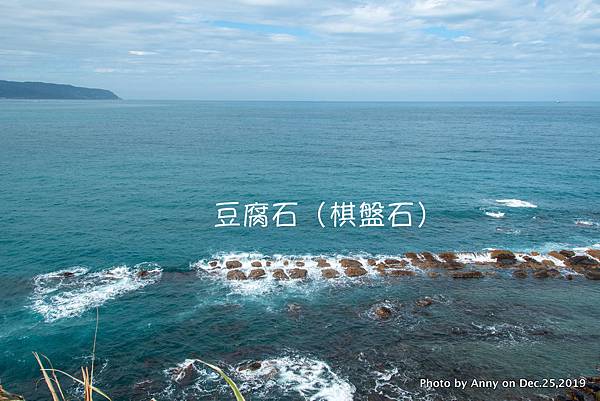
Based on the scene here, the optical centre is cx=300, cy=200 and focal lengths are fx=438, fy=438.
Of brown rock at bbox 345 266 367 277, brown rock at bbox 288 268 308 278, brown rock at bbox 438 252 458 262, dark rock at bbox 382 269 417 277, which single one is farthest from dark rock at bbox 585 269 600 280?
brown rock at bbox 288 268 308 278

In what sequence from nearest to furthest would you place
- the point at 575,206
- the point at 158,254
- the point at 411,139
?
the point at 158,254
the point at 575,206
the point at 411,139

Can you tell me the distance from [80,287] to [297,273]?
26.8 meters

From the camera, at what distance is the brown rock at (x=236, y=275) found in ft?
187

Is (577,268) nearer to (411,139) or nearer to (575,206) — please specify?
(575,206)

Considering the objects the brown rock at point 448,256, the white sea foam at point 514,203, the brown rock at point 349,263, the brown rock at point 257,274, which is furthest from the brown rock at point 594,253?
the brown rock at point 257,274

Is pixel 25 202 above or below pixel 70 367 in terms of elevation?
above

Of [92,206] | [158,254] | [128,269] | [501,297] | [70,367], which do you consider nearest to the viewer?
[70,367]

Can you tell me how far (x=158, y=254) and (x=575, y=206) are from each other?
77.8 meters

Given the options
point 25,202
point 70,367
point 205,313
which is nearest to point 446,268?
point 205,313

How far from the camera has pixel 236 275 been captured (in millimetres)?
57344

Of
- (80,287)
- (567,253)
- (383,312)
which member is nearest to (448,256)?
(567,253)

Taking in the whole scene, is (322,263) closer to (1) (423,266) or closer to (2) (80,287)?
(1) (423,266)

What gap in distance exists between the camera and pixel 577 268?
59.8 metres

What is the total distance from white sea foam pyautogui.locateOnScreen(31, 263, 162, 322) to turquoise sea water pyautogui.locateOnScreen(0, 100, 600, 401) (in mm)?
241
